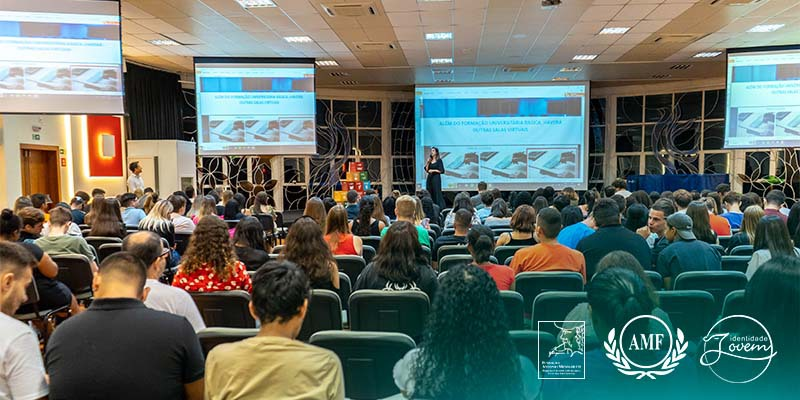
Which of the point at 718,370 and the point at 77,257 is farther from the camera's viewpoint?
the point at 77,257

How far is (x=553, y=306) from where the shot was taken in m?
2.81

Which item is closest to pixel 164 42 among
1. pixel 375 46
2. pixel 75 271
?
pixel 375 46

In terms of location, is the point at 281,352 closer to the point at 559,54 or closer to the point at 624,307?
the point at 624,307

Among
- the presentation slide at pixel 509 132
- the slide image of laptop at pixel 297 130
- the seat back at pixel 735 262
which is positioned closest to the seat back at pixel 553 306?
the seat back at pixel 735 262

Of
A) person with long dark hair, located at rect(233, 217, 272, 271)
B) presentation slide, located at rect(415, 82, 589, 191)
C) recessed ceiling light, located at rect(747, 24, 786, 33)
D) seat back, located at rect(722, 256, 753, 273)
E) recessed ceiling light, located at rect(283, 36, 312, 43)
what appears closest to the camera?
person with long dark hair, located at rect(233, 217, 272, 271)

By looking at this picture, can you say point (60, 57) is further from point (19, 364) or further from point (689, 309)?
point (689, 309)

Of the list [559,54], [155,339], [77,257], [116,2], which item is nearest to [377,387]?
[155,339]

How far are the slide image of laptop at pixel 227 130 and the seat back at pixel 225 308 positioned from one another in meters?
6.28

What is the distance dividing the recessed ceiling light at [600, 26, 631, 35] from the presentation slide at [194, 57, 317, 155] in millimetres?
5035

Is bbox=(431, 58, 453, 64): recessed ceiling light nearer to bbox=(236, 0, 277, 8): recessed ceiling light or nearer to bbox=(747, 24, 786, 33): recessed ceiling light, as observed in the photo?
bbox=(236, 0, 277, 8): recessed ceiling light

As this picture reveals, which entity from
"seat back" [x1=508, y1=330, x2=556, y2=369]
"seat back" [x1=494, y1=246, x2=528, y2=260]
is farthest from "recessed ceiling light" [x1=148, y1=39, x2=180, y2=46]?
"seat back" [x1=508, y1=330, x2=556, y2=369]

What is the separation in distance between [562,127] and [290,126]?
6.39 metres

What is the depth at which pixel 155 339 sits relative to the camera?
5.51 feet

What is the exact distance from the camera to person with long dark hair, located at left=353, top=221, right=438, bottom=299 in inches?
119
